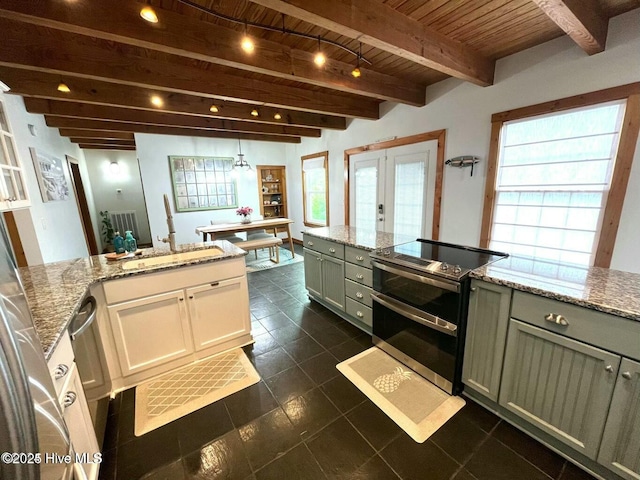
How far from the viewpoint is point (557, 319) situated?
1.29 m

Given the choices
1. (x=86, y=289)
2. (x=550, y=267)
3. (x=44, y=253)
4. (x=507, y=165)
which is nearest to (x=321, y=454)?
(x=86, y=289)

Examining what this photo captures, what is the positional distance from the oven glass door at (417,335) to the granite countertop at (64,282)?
130cm

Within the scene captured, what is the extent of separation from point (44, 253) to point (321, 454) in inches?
149

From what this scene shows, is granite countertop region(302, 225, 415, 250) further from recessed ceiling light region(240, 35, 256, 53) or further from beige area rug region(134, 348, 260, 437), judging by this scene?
recessed ceiling light region(240, 35, 256, 53)

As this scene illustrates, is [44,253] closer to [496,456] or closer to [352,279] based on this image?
[352,279]

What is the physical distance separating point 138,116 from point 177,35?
2419 mm

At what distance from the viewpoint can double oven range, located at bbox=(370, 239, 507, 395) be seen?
167 centimetres

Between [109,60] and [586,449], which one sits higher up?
[109,60]

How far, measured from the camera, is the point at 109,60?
6.95 ft

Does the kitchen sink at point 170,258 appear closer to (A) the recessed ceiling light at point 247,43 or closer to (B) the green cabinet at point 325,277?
(B) the green cabinet at point 325,277

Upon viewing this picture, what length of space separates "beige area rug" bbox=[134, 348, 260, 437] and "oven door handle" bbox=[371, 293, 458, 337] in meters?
1.15

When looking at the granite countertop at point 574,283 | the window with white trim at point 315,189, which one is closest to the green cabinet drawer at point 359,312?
the granite countertop at point 574,283

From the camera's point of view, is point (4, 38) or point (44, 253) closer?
point (4, 38)

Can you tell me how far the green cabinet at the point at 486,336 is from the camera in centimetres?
151
